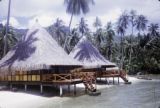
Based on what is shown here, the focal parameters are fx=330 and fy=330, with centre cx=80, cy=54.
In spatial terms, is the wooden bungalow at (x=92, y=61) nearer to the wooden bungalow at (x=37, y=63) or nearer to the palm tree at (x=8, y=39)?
the wooden bungalow at (x=37, y=63)

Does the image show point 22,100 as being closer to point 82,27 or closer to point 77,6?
point 77,6

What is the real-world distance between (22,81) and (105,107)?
11293mm

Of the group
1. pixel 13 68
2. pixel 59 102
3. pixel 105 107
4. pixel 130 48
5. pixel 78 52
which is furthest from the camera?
pixel 130 48

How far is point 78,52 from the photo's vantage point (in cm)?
4312

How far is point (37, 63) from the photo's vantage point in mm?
29281

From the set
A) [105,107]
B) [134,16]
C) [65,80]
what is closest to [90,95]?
[65,80]

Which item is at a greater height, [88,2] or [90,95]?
[88,2]

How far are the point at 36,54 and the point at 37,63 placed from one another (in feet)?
5.93

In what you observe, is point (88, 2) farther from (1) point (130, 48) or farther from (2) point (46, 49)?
(1) point (130, 48)

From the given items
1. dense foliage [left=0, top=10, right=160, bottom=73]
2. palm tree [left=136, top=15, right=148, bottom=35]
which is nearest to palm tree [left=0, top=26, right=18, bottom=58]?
dense foliage [left=0, top=10, right=160, bottom=73]

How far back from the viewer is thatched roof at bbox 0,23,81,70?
29781 mm

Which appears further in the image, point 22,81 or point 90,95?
point 22,81

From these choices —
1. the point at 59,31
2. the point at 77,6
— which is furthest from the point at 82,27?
the point at 77,6

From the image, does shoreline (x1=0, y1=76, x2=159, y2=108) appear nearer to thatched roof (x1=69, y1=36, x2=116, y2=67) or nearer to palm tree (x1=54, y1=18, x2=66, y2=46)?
thatched roof (x1=69, y1=36, x2=116, y2=67)
